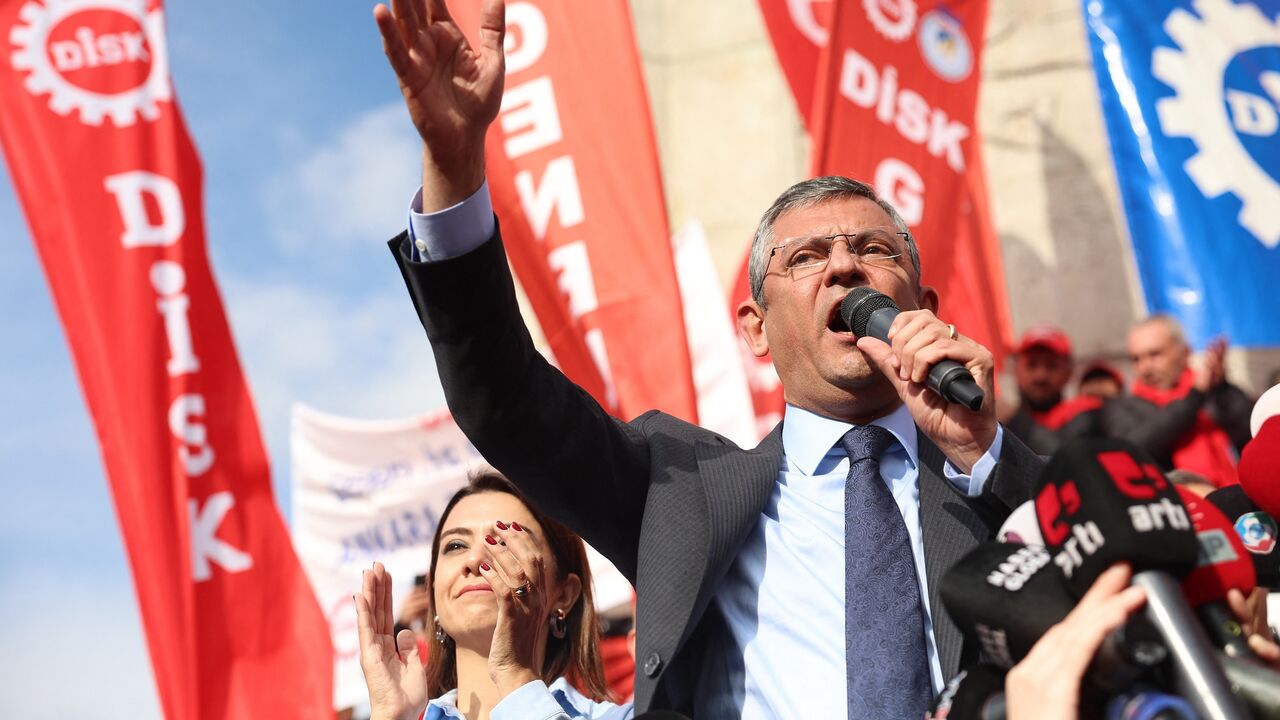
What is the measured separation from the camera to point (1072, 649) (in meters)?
1.33

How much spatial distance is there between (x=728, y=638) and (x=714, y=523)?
0.67ft

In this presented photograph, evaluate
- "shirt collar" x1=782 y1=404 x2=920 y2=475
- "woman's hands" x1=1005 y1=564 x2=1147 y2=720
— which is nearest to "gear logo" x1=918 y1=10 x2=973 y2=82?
"shirt collar" x1=782 y1=404 x2=920 y2=475

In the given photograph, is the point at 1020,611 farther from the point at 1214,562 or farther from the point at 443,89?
the point at 443,89

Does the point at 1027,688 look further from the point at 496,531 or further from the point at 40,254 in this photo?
the point at 40,254

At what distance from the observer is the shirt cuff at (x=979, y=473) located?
2053 mm

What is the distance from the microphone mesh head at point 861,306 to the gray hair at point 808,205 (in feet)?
1.05

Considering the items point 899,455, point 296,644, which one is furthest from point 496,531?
point 296,644

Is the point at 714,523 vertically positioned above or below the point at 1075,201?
above

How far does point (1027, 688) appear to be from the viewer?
1.35m

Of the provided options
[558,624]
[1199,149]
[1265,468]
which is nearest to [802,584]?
[1265,468]

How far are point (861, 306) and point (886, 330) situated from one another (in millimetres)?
146

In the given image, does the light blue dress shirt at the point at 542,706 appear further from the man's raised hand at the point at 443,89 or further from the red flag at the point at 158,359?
the red flag at the point at 158,359

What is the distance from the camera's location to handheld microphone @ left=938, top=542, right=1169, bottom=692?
4.28 ft

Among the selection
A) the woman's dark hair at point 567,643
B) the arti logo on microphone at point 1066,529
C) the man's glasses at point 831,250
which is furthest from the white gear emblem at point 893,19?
the arti logo on microphone at point 1066,529
